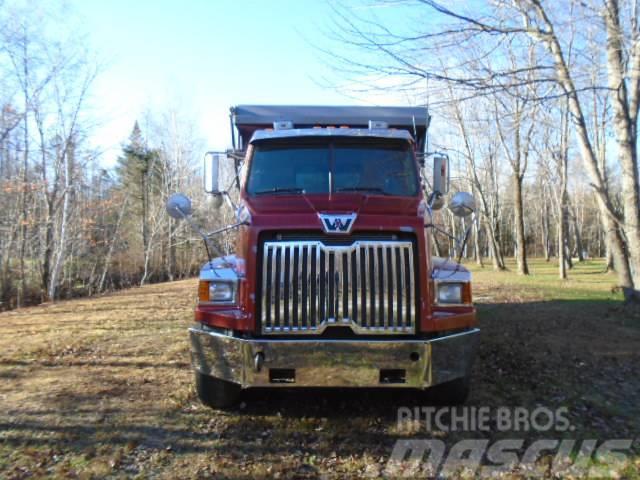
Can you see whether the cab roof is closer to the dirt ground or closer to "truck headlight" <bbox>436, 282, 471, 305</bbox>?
"truck headlight" <bbox>436, 282, 471, 305</bbox>

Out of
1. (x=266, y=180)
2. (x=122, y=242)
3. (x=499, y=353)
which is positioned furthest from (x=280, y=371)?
(x=122, y=242)

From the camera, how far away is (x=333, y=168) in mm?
5074

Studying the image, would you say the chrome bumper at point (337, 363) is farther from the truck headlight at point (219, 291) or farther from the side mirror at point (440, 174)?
the side mirror at point (440, 174)

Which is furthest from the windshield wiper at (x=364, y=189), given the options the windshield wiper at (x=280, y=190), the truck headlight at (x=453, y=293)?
the truck headlight at (x=453, y=293)

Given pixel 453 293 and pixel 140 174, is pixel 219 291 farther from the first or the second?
pixel 140 174

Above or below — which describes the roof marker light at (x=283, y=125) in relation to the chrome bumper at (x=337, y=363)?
above

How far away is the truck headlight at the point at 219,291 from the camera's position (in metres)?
4.16

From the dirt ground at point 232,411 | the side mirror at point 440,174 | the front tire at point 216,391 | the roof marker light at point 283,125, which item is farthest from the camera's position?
the roof marker light at point 283,125

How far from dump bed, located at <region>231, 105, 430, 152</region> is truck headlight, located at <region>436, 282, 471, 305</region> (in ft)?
8.77

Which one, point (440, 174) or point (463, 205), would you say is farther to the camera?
point (440, 174)

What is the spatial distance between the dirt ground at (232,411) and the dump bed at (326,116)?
3275 millimetres

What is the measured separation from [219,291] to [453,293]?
2.09 metres

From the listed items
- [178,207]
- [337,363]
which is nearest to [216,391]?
[337,363]

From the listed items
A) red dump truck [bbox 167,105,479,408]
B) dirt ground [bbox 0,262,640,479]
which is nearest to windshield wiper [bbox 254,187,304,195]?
red dump truck [bbox 167,105,479,408]
